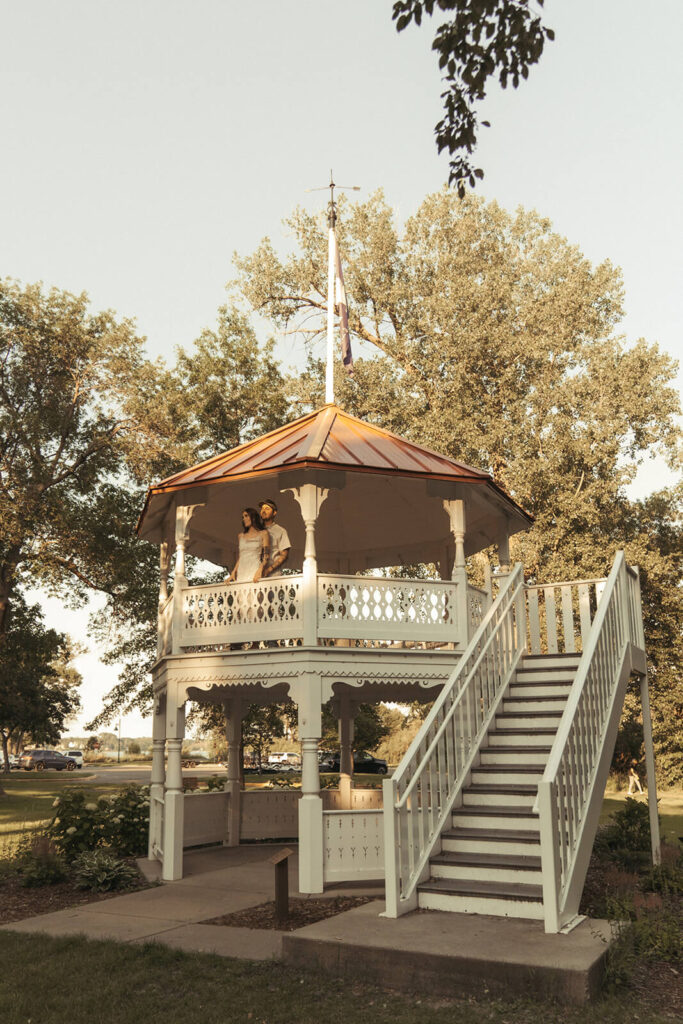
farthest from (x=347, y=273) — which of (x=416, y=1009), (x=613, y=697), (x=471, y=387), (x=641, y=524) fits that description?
(x=416, y=1009)

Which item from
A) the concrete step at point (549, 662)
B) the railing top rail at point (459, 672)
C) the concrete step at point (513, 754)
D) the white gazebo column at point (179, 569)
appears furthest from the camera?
the white gazebo column at point (179, 569)

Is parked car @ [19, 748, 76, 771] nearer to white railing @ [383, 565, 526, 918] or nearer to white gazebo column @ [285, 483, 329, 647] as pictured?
white gazebo column @ [285, 483, 329, 647]

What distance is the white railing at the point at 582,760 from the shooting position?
24.6 feet

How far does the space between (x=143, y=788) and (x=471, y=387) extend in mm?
17822

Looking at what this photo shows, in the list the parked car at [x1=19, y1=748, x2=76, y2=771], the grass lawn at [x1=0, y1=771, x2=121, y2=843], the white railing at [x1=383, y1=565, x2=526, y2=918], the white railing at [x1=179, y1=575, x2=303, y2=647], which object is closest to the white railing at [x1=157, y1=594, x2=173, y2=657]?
the white railing at [x1=179, y1=575, x2=303, y2=647]

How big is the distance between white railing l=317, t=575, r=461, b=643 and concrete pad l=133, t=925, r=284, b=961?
397cm

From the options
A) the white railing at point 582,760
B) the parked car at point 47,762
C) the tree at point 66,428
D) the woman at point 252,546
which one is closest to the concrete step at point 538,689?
the white railing at point 582,760

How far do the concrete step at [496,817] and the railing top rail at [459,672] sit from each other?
73 centimetres

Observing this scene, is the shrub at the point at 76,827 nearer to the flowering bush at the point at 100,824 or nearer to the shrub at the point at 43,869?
the flowering bush at the point at 100,824

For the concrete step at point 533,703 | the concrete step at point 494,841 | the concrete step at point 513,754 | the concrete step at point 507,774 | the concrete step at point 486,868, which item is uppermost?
the concrete step at point 533,703

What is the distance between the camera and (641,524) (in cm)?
2908

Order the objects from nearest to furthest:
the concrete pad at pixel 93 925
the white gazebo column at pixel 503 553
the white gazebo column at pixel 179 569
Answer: the concrete pad at pixel 93 925
the white gazebo column at pixel 179 569
the white gazebo column at pixel 503 553

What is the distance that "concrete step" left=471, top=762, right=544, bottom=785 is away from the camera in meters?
9.66

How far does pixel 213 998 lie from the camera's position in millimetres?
6719
